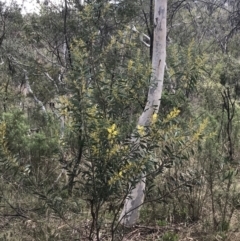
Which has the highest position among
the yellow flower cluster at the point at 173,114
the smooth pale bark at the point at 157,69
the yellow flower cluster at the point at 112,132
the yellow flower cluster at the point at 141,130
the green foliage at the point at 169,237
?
the smooth pale bark at the point at 157,69

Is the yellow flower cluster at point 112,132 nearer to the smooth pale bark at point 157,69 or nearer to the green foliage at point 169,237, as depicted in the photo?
the smooth pale bark at point 157,69

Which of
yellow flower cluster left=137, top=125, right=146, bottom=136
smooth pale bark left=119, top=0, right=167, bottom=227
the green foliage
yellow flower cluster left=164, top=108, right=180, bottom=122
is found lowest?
the green foliage

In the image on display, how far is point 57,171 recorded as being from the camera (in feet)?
19.6

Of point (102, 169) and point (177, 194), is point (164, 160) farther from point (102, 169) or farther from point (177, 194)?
point (177, 194)

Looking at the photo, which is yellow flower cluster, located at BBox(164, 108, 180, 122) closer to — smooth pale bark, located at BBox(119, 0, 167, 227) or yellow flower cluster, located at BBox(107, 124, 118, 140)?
yellow flower cluster, located at BBox(107, 124, 118, 140)

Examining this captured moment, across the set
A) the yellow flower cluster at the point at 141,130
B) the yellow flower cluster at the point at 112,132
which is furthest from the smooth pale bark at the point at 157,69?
the yellow flower cluster at the point at 112,132

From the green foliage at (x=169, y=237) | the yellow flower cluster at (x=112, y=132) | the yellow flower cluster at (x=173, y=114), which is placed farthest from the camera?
the green foliage at (x=169, y=237)

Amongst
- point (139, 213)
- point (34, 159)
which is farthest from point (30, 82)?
point (139, 213)

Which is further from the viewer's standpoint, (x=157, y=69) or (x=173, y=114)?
(x=157, y=69)

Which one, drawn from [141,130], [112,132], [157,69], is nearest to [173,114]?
[141,130]

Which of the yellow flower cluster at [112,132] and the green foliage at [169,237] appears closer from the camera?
the yellow flower cluster at [112,132]

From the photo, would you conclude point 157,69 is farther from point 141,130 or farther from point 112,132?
point 112,132

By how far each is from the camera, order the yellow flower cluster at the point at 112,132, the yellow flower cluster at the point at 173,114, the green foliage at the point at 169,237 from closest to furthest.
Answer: the yellow flower cluster at the point at 112,132
the yellow flower cluster at the point at 173,114
the green foliage at the point at 169,237

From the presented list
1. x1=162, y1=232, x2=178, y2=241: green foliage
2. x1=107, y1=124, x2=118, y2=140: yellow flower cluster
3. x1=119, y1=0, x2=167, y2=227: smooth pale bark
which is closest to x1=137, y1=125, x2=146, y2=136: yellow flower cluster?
x1=107, y1=124, x2=118, y2=140: yellow flower cluster
